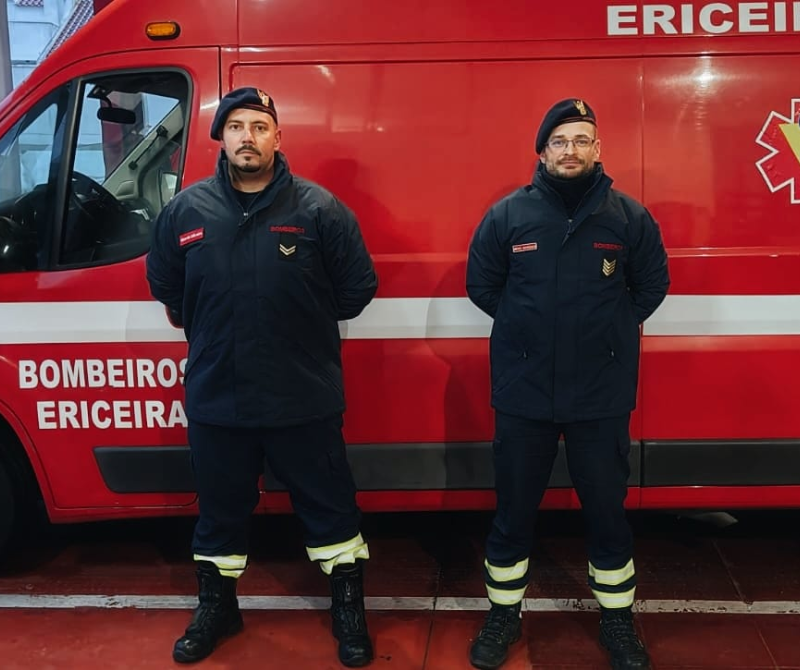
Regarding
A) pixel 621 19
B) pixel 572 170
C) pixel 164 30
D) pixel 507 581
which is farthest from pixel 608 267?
pixel 164 30

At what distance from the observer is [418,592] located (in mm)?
3266

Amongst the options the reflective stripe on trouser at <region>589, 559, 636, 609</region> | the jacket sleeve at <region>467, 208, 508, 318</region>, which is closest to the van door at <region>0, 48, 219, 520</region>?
the jacket sleeve at <region>467, 208, 508, 318</region>

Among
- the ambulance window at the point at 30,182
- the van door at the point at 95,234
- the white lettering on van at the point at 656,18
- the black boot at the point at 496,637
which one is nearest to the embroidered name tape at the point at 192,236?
the van door at the point at 95,234

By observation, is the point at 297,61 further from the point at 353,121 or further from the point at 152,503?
the point at 152,503

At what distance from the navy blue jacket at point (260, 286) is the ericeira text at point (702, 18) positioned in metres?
1.22

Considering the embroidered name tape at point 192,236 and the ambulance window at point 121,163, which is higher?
the ambulance window at point 121,163

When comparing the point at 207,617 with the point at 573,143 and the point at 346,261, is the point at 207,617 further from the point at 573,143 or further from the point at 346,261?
the point at 573,143

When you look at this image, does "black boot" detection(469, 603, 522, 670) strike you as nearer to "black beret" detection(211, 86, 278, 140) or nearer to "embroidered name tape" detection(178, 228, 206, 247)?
"embroidered name tape" detection(178, 228, 206, 247)

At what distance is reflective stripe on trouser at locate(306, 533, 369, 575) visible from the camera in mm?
2799

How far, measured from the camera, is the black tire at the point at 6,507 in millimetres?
3201

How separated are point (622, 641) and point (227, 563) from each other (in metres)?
1.35

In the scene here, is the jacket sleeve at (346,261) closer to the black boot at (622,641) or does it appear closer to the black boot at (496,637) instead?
the black boot at (496,637)

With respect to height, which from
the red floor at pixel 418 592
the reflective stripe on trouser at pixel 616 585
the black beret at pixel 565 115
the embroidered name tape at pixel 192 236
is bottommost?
the red floor at pixel 418 592

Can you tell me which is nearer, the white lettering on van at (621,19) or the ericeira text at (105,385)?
the white lettering on van at (621,19)
